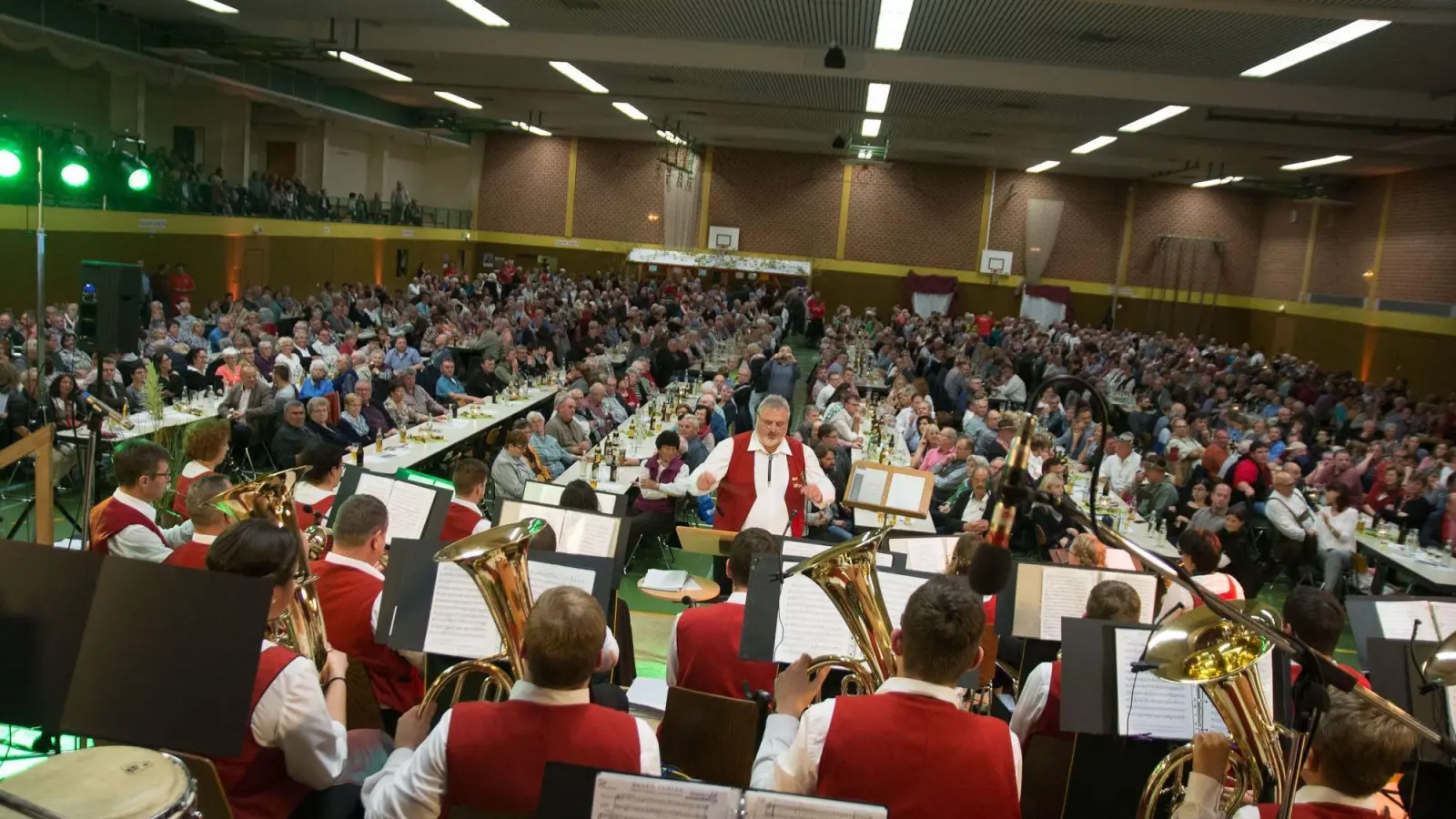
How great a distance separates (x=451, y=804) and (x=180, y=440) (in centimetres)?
801

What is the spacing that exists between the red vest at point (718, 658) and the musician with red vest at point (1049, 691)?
3.61 feet

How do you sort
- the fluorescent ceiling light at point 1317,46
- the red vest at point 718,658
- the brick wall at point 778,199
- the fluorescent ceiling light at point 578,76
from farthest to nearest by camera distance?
the brick wall at point 778,199 → the fluorescent ceiling light at point 578,76 → the fluorescent ceiling light at point 1317,46 → the red vest at point 718,658

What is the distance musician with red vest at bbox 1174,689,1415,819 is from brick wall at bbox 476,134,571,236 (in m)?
33.7

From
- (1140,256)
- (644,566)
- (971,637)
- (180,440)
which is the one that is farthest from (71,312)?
(1140,256)

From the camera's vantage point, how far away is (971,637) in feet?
9.98

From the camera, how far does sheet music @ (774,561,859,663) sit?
175 inches

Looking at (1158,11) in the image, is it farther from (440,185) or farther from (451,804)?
(440,185)

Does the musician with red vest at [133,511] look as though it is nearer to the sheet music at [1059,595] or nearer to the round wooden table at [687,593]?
the round wooden table at [687,593]

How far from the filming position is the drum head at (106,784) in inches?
99.5

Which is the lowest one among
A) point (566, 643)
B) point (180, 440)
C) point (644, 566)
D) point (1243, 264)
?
point (644, 566)

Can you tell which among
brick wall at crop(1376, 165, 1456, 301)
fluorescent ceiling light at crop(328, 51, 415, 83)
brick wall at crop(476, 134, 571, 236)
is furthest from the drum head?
brick wall at crop(476, 134, 571, 236)

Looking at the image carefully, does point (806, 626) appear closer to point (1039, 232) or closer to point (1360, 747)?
point (1360, 747)

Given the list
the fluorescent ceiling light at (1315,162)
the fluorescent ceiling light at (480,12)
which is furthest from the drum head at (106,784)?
the fluorescent ceiling light at (1315,162)

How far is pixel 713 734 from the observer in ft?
13.2
